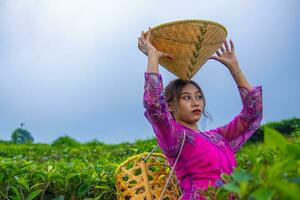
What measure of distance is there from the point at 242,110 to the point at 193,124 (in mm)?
389

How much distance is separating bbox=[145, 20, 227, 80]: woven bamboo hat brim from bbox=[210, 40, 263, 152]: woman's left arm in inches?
12.1

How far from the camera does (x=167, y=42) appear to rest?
2.72 metres

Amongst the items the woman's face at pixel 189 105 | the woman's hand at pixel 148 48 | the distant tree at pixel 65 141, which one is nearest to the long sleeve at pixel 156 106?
the woman's hand at pixel 148 48

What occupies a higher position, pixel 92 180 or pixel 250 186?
pixel 92 180

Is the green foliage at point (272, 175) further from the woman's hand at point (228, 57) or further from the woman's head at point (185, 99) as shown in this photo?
the woman's hand at point (228, 57)

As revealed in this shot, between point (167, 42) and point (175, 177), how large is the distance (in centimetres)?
76

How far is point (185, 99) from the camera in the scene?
2.94 meters

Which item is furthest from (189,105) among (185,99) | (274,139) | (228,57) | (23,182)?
(274,139)

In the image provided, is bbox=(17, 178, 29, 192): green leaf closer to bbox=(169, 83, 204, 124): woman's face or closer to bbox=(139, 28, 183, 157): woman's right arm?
bbox=(139, 28, 183, 157): woman's right arm

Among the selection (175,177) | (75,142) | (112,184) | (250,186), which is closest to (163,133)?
(175,177)

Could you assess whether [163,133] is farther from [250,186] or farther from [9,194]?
[250,186]

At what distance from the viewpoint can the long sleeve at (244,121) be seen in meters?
3.12

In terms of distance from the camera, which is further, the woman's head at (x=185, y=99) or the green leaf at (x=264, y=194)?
the woman's head at (x=185, y=99)

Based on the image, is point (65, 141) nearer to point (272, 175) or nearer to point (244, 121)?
point (244, 121)
